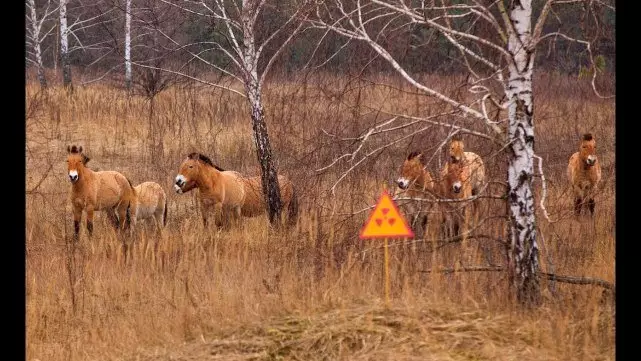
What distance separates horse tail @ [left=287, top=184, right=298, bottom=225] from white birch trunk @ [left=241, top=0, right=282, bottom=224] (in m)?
0.16

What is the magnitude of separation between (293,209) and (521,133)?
689cm

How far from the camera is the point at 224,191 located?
52.3 ft

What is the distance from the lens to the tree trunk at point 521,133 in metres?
9.77

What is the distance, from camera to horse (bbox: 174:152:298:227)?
15.7m

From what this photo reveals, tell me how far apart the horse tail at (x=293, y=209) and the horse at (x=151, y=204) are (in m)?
2.08

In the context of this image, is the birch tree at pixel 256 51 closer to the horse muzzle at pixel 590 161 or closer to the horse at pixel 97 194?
the horse at pixel 97 194

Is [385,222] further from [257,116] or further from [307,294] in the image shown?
[257,116]

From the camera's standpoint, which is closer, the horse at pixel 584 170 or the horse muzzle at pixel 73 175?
the horse muzzle at pixel 73 175

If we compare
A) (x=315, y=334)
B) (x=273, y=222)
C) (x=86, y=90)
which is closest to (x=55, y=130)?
(x=86, y=90)

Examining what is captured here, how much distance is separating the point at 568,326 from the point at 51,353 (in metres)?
5.02

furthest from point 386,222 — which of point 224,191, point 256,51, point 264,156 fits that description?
point 256,51

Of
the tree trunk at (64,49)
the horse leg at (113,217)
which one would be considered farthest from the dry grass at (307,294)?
the tree trunk at (64,49)

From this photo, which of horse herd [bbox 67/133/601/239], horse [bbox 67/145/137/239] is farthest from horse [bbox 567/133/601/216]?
horse [bbox 67/145/137/239]
